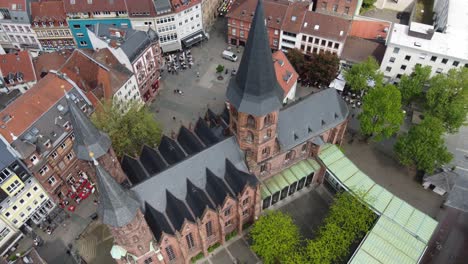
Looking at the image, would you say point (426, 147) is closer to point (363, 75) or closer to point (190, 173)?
point (363, 75)

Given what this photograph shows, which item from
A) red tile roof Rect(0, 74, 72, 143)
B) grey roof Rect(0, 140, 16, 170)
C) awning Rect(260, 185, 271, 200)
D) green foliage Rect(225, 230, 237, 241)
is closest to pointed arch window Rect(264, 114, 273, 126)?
awning Rect(260, 185, 271, 200)

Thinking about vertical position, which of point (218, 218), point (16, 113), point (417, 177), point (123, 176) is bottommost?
point (417, 177)

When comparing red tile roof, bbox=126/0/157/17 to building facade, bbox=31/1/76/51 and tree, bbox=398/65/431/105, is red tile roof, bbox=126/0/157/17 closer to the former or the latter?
building facade, bbox=31/1/76/51

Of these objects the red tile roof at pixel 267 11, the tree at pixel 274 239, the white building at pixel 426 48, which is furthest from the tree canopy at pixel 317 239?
the red tile roof at pixel 267 11

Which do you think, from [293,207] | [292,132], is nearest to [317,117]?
[292,132]

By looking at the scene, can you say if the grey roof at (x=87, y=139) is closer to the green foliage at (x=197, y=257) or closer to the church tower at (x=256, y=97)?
the church tower at (x=256, y=97)

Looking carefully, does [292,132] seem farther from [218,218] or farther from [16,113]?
[16,113]
